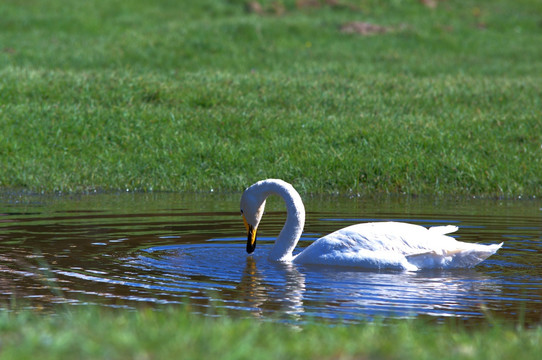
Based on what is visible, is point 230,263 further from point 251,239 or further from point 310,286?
point 310,286

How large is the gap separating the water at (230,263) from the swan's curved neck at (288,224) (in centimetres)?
20

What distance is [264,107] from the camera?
684 inches

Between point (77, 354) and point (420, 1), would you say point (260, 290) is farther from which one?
point (420, 1)

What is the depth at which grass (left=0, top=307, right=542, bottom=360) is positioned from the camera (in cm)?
408

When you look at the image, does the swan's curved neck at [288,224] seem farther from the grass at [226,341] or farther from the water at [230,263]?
the grass at [226,341]

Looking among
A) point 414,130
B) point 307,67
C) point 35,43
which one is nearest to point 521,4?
point 307,67

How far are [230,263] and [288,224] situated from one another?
0.77m

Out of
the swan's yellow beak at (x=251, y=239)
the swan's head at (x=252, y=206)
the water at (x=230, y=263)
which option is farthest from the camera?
the swan's head at (x=252, y=206)

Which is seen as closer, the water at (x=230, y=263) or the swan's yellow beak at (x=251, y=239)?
the water at (x=230, y=263)

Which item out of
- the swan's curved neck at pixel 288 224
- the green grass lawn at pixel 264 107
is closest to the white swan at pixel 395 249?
the swan's curved neck at pixel 288 224

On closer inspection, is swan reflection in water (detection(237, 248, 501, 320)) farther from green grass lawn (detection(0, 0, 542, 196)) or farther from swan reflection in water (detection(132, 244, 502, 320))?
green grass lawn (detection(0, 0, 542, 196))

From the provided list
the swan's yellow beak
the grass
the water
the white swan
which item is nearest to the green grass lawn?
the water

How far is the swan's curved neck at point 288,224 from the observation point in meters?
8.62

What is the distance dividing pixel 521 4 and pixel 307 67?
17112 millimetres
